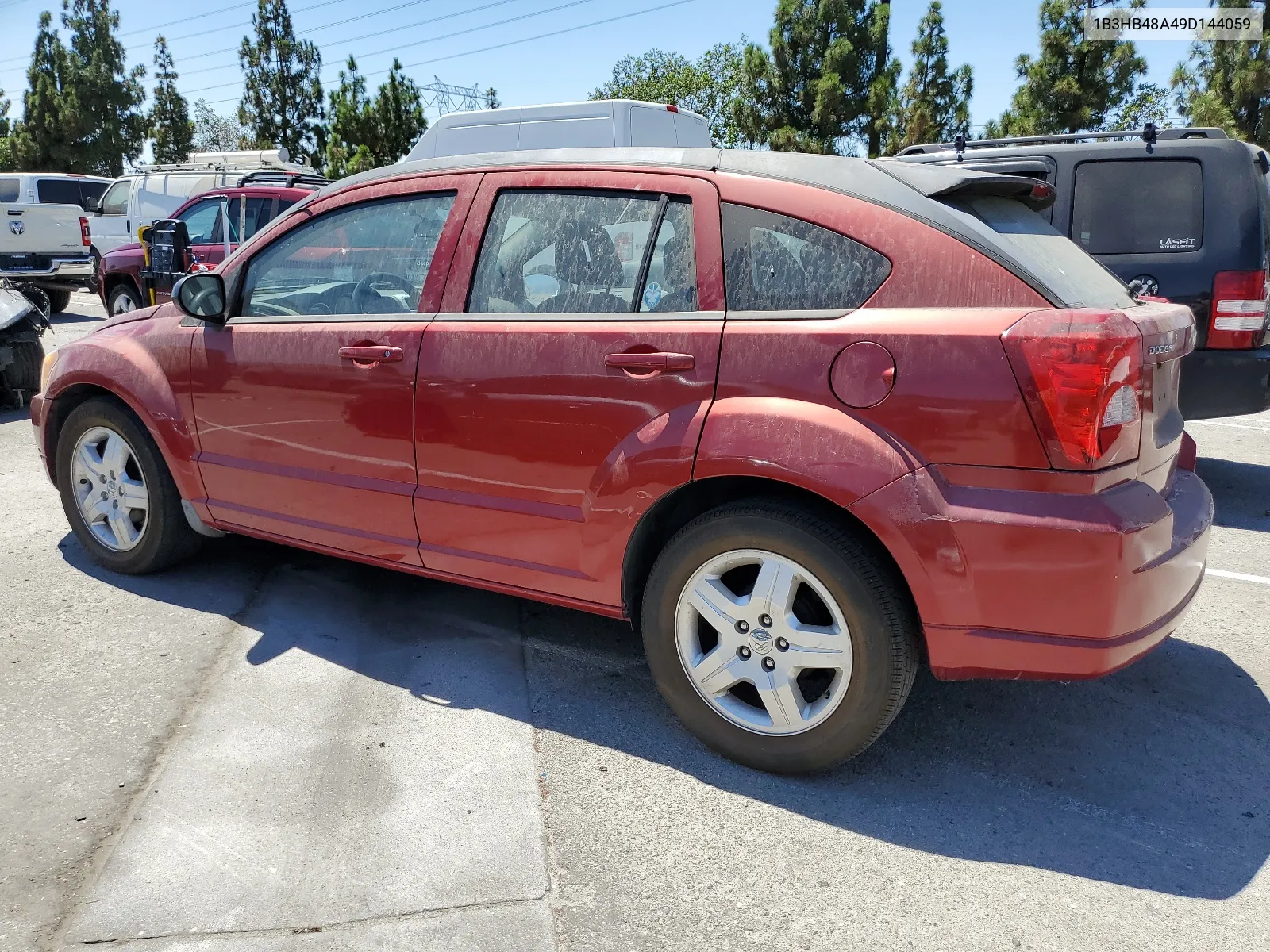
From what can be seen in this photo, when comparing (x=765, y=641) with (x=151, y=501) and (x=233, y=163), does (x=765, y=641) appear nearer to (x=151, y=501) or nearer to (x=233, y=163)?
(x=151, y=501)

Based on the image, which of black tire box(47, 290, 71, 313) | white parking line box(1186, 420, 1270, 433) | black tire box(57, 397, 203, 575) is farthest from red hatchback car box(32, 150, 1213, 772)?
black tire box(47, 290, 71, 313)

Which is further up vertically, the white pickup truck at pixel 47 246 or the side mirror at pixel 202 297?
the white pickup truck at pixel 47 246

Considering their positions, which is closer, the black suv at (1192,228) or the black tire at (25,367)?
the black suv at (1192,228)

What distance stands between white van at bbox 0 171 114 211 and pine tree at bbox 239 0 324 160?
80.7 feet

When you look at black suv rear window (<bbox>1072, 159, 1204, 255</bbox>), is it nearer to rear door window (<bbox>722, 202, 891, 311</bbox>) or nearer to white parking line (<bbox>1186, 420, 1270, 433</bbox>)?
white parking line (<bbox>1186, 420, 1270, 433</bbox>)

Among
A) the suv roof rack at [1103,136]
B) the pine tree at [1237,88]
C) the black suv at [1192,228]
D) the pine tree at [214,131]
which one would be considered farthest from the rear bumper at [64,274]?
the pine tree at [214,131]

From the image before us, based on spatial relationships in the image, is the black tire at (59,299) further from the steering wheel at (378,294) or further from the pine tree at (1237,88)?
the pine tree at (1237,88)

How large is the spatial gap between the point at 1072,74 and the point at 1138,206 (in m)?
17.5

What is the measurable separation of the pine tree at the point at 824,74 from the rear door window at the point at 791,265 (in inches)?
911

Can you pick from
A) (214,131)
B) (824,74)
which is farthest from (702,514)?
(214,131)

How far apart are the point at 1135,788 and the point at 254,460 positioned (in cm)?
323

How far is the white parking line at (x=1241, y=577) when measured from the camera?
4.73m

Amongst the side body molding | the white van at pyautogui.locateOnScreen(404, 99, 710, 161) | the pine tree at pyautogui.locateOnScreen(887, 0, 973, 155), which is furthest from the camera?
the pine tree at pyautogui.locateOnScreen(887, 0, 973, 155)

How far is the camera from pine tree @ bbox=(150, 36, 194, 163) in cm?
4900
